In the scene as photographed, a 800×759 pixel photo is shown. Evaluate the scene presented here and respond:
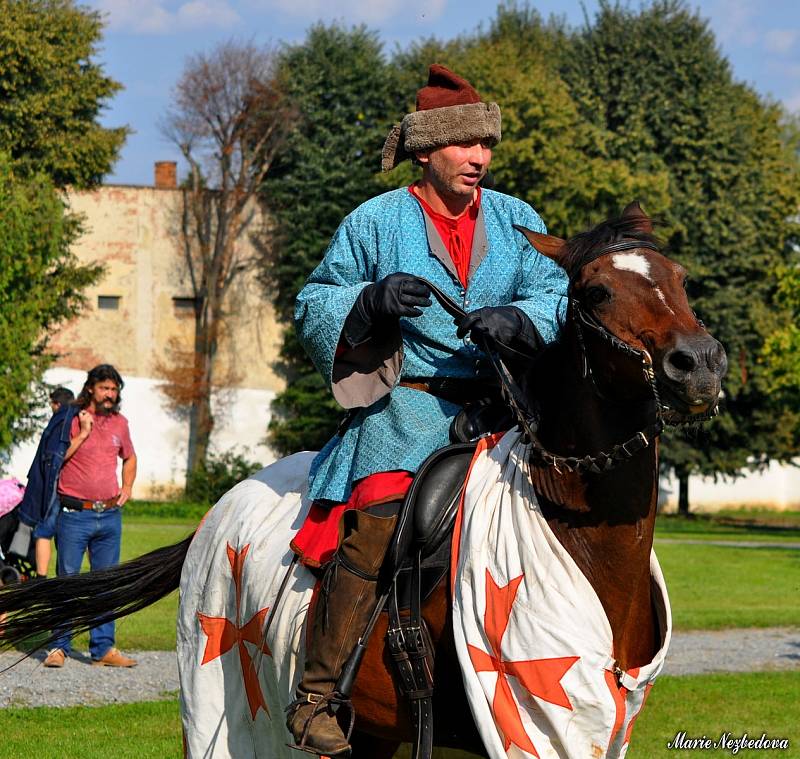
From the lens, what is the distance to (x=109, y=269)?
126ft

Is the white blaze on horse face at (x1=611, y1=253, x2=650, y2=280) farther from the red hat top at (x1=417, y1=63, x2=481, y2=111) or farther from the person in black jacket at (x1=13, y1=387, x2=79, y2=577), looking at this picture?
the person in black jacket at (x1=13, y1=387, x2=79, y2=577)

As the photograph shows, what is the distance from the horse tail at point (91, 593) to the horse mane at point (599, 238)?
2541 millimetres

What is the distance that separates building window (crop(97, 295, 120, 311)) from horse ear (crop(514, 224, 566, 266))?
36.3 metres

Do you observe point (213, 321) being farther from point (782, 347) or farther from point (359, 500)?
point (359, 500)

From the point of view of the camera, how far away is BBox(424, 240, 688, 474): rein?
10.9ft

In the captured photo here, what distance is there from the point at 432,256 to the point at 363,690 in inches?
60.0

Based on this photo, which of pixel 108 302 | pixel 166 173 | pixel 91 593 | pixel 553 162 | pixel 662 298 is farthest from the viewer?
pixel 166 173

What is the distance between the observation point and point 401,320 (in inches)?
172

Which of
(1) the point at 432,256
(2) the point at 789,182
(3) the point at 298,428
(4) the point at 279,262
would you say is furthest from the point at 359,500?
(2) the point at 789,182

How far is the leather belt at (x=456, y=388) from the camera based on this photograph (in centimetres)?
436

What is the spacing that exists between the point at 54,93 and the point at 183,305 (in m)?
7.69

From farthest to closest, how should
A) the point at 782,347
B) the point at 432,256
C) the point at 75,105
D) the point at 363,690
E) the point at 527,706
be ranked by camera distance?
the point at 75,105 < the point at 782,347 < the point at 432,256 < the point at 363,690 < the point at 527,706

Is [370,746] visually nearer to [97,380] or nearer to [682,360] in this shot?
[682,360]

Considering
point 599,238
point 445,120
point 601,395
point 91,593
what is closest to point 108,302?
point 91,593
